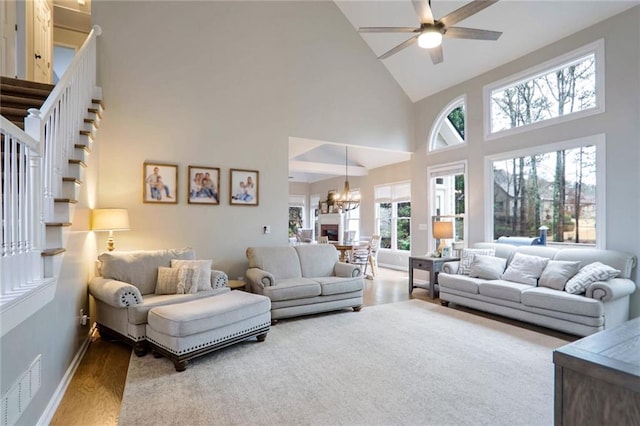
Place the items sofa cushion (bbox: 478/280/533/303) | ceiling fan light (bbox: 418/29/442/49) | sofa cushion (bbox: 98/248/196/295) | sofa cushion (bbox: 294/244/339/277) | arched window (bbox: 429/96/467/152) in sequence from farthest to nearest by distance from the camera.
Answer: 1. arched window (bbox: 429/96/467/152)
2. sofa cushion (bbox: 294/244/339/277)
3. sofa cushion (bbox: 478/280/533/303)
4. sofa cushion (bbox: 98/248/196/295)
5. ceiling fan light (bbox: 418/29/442/49)

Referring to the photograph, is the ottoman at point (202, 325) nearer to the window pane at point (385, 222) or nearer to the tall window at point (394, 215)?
the tall window at point (394, 215)

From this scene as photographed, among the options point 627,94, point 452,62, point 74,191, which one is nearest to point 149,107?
point 74,191

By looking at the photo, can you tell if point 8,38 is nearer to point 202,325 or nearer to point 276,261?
point 276,261

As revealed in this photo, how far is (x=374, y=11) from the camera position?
5875 mm

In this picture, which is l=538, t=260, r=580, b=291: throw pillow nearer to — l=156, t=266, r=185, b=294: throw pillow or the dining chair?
the dining chair

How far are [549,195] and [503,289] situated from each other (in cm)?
181

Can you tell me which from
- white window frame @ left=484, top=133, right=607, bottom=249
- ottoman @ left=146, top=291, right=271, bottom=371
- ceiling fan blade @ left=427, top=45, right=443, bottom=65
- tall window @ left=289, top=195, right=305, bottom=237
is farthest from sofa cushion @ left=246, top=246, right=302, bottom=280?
tall window @ left=289, top=195, right=305, bottom=237

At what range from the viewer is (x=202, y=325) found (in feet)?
9.54

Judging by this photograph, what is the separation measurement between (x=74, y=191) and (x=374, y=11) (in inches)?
214

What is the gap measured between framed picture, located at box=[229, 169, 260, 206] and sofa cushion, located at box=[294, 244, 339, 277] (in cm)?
106

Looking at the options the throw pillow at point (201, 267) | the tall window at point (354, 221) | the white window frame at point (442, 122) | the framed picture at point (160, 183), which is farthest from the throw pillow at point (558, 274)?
the tall window at point (354, 221)

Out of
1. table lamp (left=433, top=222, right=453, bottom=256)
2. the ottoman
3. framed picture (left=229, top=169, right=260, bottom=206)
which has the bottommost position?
the ottoman

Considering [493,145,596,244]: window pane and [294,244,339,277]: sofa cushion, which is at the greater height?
[493,145,596,244]: window pane

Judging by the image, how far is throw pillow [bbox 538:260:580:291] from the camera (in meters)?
3.96
